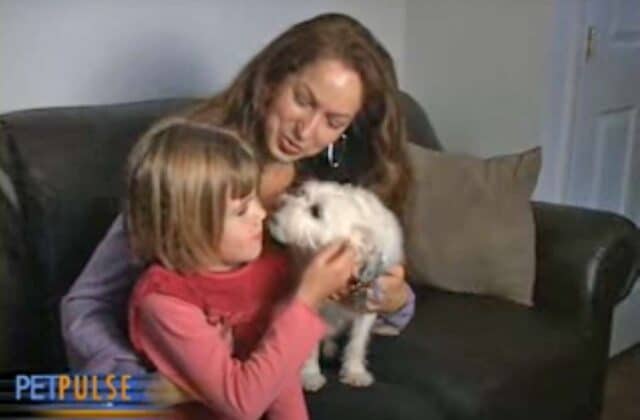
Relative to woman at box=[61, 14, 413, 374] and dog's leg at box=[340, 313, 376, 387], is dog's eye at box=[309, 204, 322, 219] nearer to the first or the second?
woman at box=[61, 14, 413, 374]

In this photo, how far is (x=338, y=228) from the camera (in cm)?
131

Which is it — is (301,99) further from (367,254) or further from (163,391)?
(163,391)

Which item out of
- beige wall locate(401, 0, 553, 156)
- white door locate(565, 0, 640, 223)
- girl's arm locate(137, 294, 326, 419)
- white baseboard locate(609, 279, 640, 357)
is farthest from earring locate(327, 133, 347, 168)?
white baseboard locate(609, 279, 640, 357)

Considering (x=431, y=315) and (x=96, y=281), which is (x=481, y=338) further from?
(x=96, y=281)

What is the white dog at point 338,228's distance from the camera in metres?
1.30

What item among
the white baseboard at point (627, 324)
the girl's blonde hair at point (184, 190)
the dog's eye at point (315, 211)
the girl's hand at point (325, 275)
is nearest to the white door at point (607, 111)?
the white baseboard at point (627, 324)

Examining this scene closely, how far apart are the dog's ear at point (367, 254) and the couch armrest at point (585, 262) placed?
78 cm

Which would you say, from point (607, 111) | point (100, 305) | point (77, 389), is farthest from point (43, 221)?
point (607, 111)

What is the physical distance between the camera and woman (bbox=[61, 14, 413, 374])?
4.25 feet

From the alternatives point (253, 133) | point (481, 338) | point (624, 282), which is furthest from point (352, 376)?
point (624, 282)

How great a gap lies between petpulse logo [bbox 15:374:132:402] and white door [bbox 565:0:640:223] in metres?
1.82

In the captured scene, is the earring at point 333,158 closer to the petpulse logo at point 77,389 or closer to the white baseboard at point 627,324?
the petpulse logo at point 77,389

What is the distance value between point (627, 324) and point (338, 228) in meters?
1.91

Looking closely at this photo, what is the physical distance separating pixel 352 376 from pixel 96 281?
1.64 feet
